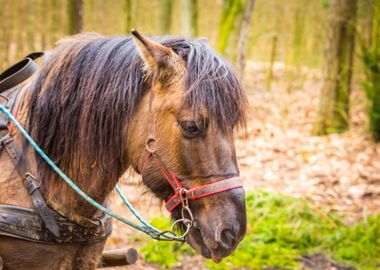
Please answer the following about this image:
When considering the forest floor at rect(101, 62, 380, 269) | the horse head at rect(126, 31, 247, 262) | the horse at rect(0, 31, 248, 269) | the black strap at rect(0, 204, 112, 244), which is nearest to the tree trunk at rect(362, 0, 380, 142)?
Answer: the forest floor at rect(101, 62, 380, 269)

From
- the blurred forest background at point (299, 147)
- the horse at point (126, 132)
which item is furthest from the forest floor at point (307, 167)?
the horse at point (126, 132)

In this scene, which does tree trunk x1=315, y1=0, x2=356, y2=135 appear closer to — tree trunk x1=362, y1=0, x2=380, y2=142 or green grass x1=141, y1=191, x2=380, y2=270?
tree trunk x1=362, y1=0, x2=380, y2=142

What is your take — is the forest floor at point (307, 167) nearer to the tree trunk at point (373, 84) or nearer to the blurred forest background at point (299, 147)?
the blurred forest background at point (299, 147)

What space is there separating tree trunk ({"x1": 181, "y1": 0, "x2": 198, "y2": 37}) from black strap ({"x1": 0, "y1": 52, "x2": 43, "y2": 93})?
8733mm

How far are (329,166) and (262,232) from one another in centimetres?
245

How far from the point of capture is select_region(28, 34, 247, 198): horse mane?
7.61ft

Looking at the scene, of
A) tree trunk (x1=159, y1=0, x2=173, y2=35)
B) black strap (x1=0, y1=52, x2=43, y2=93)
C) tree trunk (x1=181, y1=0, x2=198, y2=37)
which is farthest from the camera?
tree trunk (x1=159, y1=0, x2=173, y2=35)

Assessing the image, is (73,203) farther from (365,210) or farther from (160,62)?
(365,210)

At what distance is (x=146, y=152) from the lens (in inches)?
89.9

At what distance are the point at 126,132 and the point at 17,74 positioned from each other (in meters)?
0.91

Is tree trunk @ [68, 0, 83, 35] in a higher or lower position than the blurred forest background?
higher

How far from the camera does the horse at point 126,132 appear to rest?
2186 mm

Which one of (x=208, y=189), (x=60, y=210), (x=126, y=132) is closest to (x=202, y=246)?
(x=208, y=189)

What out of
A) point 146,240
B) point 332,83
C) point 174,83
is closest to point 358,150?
point 332,83
